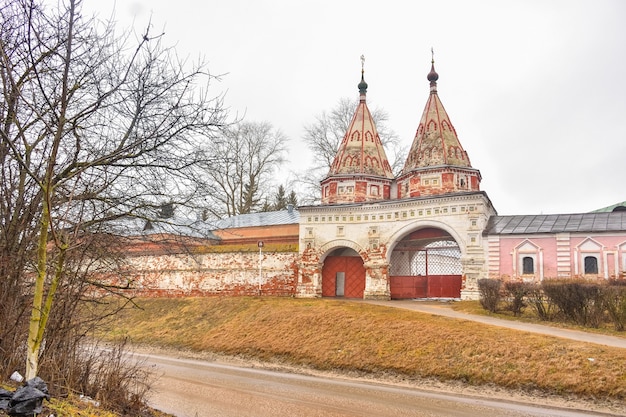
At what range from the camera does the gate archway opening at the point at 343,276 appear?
2450 centimetres

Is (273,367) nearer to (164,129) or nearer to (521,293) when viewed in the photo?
(521,293)

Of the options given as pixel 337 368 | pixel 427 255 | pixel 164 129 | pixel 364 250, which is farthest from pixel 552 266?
pixel 164 129

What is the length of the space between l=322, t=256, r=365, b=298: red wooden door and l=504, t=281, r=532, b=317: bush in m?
8.80

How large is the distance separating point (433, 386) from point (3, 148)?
9386 mm

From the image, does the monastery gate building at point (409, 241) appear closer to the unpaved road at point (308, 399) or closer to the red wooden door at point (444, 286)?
the red wooden door at point (444, 286)

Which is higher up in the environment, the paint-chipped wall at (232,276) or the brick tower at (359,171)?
the brick tower at (359,171)

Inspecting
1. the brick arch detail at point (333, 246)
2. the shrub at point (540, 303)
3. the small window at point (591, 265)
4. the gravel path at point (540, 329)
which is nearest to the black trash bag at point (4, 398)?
the gravel path at point (540, 329)

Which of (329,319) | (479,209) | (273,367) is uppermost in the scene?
(479,209)

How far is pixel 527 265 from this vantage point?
2067 centimetres

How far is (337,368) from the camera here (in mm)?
13477

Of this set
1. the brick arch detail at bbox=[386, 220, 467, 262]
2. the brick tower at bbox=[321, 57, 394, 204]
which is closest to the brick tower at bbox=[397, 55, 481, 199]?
the brick tower at bbox=[321, 57, 394, 204]

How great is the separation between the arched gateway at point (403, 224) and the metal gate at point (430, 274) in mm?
43

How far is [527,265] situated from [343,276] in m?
8.21

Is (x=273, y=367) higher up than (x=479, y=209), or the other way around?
(x=479, y=209)
